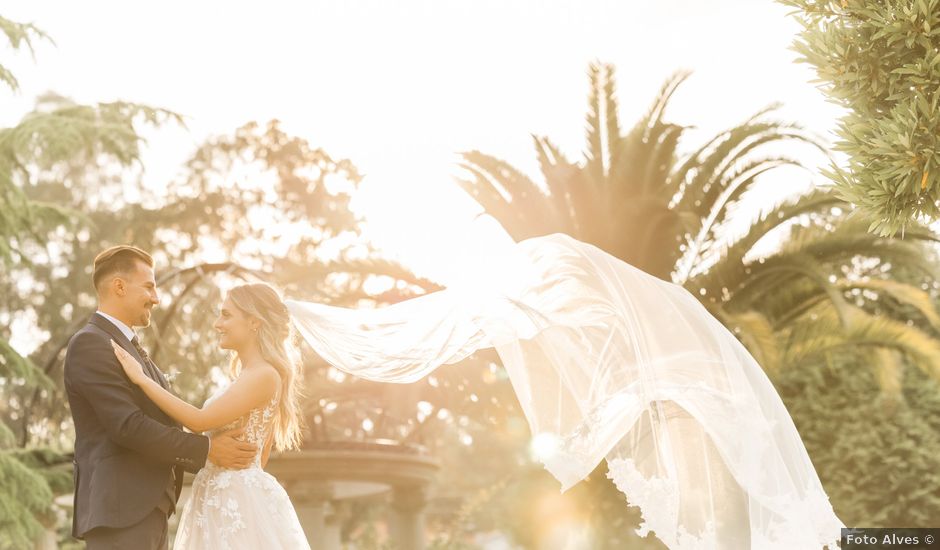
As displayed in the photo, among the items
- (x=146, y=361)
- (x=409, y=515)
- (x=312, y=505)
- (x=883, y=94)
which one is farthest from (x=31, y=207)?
(x=883, y=94)

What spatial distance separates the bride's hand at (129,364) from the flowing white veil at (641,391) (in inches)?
47.0

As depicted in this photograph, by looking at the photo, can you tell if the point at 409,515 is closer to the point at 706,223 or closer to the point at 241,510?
the point at 706,223

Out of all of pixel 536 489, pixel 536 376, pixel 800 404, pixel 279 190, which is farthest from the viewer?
pixel 536 489

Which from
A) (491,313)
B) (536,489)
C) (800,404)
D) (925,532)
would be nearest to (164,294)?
(536,489)

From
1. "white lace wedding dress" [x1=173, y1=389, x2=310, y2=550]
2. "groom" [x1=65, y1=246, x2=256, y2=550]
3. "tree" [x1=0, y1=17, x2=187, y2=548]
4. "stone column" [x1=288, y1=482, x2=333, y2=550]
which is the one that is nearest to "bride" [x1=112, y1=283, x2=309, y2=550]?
"white lace wedding dress" [x1=173, y1=389, x2=310, y2=550]

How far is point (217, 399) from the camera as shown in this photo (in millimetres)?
5391

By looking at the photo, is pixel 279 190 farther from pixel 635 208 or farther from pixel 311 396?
pixel 635 208

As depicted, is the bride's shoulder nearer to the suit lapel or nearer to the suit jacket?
the suit jacket

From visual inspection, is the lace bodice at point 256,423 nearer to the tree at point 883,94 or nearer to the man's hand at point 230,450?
the man's hand at point 230,450

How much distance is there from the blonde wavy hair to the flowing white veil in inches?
17.0

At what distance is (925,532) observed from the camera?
1648cm

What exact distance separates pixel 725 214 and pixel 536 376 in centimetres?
792

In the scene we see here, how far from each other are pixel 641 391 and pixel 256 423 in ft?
6.99

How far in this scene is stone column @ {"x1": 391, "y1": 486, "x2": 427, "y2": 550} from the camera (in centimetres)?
1638
